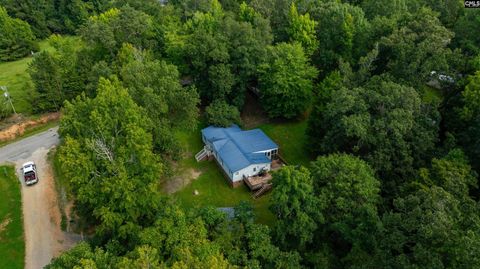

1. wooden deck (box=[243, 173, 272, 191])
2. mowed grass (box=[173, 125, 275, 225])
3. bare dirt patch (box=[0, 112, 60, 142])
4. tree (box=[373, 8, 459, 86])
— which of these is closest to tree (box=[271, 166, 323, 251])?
mowed grass (box=[173, 125, 275, 225])

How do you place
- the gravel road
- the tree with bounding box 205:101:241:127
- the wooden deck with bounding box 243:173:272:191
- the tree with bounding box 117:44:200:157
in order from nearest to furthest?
1. the gravel road
2. the tree with bounding box 117:44:200:157
3. the wooden deck with bounding box 243:173:272:191
4. the tree with bounding box 205:101:241:127

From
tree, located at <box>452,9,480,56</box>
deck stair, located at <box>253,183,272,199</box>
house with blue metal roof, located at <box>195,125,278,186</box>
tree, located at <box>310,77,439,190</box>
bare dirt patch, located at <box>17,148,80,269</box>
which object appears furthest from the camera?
tree, located at <box>452,9,480,56</box>

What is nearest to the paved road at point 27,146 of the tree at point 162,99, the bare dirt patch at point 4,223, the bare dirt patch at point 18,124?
the bare dirt patch at point 18,124

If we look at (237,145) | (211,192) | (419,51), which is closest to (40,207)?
(211,192)

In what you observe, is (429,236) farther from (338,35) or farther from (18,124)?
(18,124)

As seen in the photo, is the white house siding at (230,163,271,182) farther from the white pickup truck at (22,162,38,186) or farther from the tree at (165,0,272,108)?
the white pickup truck at (22,162,38,186)

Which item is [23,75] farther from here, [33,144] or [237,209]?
[237,209]
